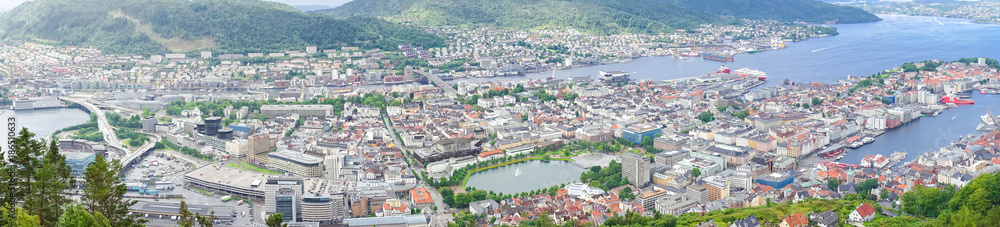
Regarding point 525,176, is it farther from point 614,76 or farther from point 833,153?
point 614,76

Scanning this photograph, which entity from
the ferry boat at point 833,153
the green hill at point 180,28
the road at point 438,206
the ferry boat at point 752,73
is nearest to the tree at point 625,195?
the road at point 438,206

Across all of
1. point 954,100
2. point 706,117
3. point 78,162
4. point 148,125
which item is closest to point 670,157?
point 706,117

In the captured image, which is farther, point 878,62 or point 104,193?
point 878,62

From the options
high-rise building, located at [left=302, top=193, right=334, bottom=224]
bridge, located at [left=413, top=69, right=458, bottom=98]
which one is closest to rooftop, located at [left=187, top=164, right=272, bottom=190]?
high-rise building, located at [left=302, top=193, right=334, bottom=224]

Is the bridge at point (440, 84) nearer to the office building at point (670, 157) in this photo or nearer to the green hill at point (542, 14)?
the office building at point (670, 157)

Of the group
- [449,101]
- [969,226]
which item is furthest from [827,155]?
[449,101]

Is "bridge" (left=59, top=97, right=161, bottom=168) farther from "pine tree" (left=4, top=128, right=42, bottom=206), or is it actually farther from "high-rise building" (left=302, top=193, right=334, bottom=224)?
"pine tree" (left=4, top=128, right=42, bottom=206)
